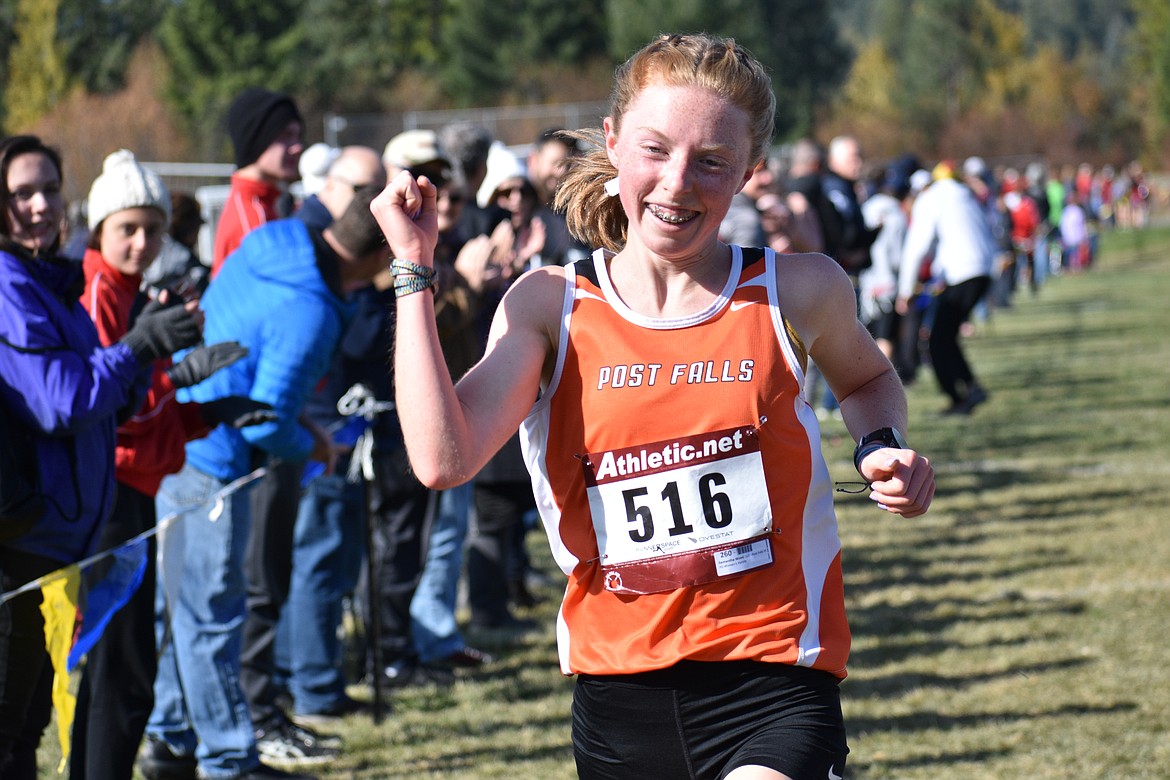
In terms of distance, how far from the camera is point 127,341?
3945 mm

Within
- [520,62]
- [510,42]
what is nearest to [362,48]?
[510,42]

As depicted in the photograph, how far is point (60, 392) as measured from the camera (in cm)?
368

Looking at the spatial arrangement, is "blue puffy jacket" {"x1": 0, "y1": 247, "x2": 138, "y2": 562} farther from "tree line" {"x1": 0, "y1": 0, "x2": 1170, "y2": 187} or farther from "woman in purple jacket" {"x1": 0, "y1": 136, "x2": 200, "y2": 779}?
"tree line" {"x1": 0, "y1": 0, "x2": 1170, "y2": 187}

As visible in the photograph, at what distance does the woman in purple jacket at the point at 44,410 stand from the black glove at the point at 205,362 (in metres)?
0.23

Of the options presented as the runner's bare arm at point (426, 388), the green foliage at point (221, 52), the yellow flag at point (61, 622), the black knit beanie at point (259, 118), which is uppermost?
the green foliage at point (221, 52)

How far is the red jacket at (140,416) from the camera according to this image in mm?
4391

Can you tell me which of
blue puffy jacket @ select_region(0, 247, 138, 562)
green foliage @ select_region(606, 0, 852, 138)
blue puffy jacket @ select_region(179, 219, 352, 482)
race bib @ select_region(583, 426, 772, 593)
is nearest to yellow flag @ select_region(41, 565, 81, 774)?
blue puffy jacket @ select_region(0, 247, 138, 562)

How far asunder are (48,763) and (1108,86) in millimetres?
76708

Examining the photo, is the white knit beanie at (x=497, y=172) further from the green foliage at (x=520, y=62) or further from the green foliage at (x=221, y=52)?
the green foliage at (x=221, y=52)

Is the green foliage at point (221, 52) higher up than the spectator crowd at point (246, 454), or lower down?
higher up

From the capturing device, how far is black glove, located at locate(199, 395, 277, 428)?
4.57 meters

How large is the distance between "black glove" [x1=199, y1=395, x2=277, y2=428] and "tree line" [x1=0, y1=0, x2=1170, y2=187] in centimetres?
3611

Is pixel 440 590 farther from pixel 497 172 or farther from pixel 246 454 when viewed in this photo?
pixel 497 172

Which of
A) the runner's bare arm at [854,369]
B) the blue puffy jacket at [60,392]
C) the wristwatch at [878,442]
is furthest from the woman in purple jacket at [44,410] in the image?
the wristwatch at [878,442]
